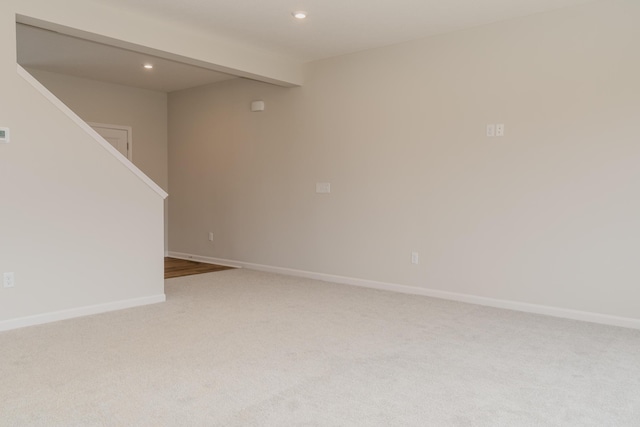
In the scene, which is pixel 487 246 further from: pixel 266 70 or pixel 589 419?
pixel 266 70

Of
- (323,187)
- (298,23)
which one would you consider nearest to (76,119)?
(298,23)

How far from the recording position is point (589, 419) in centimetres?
230

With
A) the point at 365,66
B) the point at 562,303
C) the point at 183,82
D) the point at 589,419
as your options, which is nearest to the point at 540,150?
the point at 562,303

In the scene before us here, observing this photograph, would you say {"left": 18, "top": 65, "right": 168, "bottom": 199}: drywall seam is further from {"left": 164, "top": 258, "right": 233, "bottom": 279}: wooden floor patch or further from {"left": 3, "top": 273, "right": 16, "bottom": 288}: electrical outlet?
{"left": 164, "top": 258, "right": 233, "bottom": 279}: wooden floor patch

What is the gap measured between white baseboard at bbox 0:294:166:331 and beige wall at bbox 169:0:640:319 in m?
2.08

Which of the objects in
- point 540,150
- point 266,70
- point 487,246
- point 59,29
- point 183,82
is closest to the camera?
point 59,29

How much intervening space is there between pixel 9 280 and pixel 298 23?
10.1 feet

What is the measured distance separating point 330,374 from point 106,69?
5.12m

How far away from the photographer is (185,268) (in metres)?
6.63

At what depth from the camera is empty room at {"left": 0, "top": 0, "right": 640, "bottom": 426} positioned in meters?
2.64

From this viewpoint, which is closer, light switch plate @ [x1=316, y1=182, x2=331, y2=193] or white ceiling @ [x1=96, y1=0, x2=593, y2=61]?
white ceiling @ [x1=96, y1=0, x2=593, y2=61]

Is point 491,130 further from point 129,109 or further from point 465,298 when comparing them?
point 129,109

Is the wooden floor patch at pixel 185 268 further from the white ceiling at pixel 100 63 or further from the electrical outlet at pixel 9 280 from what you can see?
the white ceiling at pixel 100 63

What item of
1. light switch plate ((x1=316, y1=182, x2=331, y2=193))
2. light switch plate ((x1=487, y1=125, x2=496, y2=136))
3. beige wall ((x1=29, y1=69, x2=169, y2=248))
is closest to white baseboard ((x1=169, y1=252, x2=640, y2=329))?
light switch plate ((x1=316, y1=182, x2=331, y2=193))
